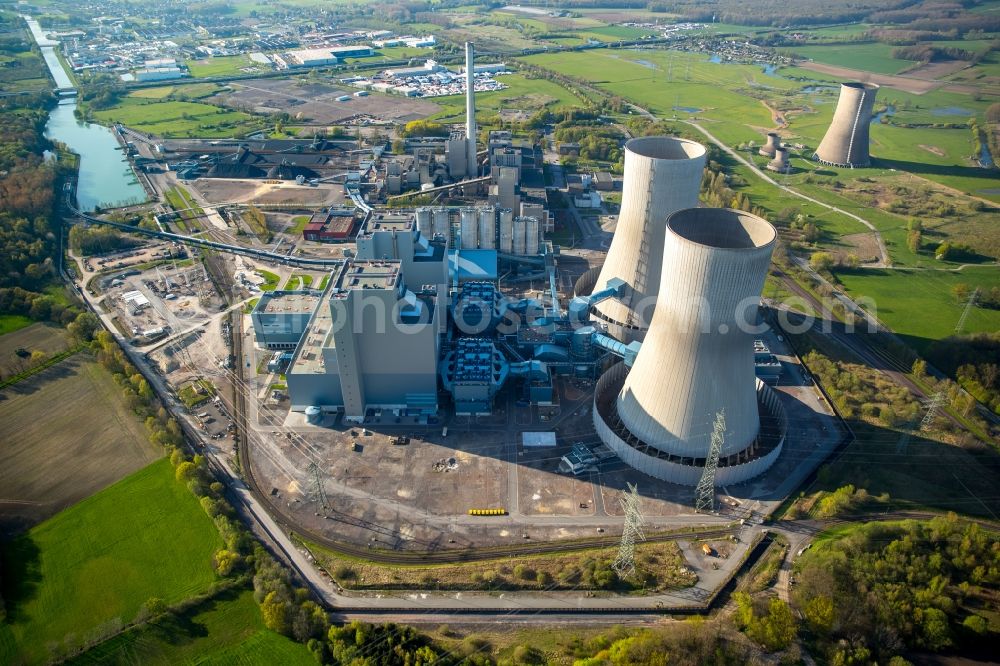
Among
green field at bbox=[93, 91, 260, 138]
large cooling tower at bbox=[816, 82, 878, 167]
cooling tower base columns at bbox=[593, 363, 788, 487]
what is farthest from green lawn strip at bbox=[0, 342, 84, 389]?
large cooling tower at bbox=[816, 82, 878, 167]

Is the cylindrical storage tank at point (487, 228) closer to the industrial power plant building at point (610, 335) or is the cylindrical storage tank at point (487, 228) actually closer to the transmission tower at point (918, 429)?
the industrial power plant building at point (610, 335)

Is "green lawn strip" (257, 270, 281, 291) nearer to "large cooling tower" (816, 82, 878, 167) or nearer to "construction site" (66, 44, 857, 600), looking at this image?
"construction site" (66, 44, 857, 600)

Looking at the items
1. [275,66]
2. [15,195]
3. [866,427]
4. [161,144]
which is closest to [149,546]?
[866,427]

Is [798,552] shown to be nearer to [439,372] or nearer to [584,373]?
[584,373]

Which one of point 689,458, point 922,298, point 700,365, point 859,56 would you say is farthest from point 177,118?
point 859,56

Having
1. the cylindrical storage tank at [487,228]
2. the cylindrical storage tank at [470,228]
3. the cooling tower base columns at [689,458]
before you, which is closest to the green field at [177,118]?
the cylindrical storage tank at [470,228]

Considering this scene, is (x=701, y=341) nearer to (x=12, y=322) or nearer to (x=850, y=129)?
(x=12, y=322)
